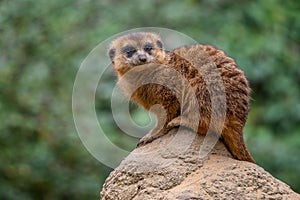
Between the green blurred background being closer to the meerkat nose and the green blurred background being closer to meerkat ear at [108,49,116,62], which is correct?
meerkat ear at [108,49,116,62]

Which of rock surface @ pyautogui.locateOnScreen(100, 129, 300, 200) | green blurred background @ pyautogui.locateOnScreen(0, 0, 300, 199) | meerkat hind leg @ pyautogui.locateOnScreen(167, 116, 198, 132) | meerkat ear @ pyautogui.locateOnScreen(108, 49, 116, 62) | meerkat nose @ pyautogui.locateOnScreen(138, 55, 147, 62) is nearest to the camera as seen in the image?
rock surface @ pyautogui.locateOnScreen(100, 129, 300, 200)

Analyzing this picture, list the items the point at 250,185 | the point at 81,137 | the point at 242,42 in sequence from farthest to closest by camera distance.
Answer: the point at 242,42
the point at 81,137
the point at 250,185

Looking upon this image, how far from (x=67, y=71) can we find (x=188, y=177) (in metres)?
3.31

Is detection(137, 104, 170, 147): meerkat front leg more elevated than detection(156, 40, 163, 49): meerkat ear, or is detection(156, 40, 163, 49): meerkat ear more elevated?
detection(156, 40, 163, 49): meerkat ear

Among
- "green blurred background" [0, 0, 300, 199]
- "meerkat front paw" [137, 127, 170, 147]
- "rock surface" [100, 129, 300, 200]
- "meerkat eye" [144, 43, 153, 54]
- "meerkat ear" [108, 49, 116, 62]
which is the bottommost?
"rock surface" [100, 129, 300, 200]

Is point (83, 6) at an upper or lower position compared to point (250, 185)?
upper

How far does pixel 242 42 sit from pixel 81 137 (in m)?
1.79

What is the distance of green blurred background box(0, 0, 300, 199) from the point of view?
7551 mm

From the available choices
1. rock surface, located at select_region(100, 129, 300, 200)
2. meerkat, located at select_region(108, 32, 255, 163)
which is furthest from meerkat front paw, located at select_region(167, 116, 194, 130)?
rock surface, located at select_region(100, 129, 300, 200)

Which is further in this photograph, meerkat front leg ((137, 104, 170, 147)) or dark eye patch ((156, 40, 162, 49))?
dark eye patch ((156, 40, 162, 49))

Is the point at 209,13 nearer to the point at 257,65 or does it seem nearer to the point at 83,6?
the point at 257,65

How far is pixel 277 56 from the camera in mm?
8594

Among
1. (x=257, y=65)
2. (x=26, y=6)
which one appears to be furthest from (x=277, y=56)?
(x=26, y=6)

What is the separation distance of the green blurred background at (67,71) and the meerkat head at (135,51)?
1666 millimetres
